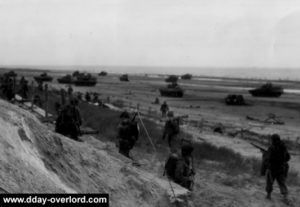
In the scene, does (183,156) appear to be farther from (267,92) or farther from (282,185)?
(267,92)

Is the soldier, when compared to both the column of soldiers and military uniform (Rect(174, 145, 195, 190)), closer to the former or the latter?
the column of soldiers

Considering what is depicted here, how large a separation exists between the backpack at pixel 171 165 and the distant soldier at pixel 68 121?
372 cm

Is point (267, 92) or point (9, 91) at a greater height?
point (9, 91)

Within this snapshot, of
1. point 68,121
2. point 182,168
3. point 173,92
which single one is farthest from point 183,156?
point 173,92

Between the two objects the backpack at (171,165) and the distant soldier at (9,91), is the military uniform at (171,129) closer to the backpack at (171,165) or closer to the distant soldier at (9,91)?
the backpack at (171,165)

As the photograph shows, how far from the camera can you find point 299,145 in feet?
67.1

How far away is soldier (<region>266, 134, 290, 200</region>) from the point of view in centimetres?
941

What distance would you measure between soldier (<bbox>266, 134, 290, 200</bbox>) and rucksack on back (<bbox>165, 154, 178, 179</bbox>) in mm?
2392

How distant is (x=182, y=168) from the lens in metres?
8.62

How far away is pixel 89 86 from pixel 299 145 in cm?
5233

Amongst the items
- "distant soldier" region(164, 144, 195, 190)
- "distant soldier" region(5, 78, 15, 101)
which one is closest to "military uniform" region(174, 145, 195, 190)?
"distant soldier" region(164, 144, 195, 190)

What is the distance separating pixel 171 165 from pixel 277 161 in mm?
2598

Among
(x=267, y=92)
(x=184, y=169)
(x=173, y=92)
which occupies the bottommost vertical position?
(x=173, y=92)

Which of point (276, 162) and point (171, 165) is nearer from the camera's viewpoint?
point (171, 165)
